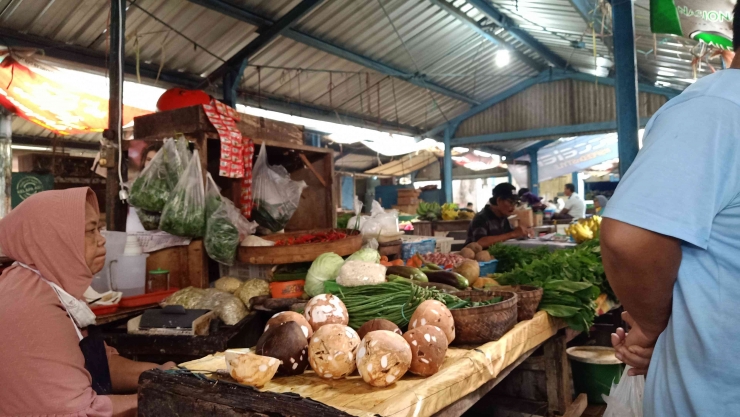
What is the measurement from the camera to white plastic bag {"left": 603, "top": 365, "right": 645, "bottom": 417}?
1.93 m

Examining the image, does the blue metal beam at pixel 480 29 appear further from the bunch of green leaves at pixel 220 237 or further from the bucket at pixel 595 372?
the bucket at pixel 595 372

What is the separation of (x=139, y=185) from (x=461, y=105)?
12826mm

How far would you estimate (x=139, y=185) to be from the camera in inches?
132

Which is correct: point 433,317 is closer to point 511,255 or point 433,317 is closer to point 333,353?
point 333,353

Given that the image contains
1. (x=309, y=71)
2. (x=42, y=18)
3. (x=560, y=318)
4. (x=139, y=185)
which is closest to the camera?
(x=560, y=318)

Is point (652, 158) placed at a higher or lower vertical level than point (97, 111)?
lower

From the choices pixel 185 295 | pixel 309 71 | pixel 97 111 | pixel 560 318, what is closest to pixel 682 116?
pixel 560 318

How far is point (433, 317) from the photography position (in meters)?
2.12

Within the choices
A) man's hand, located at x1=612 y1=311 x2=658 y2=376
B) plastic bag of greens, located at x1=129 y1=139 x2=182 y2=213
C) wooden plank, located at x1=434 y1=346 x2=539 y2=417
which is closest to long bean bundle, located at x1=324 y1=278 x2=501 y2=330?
wooden plank, located at x1=434 y1=346 x2=539 y2=417

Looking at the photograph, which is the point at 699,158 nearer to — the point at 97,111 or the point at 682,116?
the point at 682,116

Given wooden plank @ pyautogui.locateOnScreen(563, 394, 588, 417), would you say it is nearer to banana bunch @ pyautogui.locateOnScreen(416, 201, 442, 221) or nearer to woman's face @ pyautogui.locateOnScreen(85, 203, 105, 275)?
woman's face @ pyautogui.locateOnScreen(85, 203, 105, 275)

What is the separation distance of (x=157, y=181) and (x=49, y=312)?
1515 millimetres

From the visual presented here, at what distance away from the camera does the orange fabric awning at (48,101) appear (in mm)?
5320

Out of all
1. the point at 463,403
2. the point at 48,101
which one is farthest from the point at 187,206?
the point at 48,101
